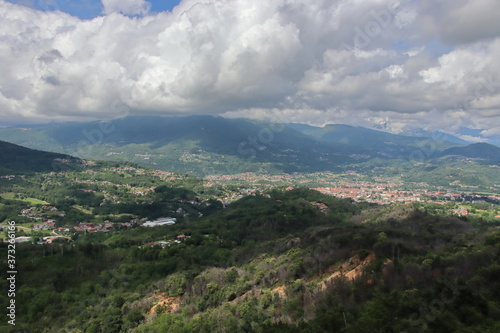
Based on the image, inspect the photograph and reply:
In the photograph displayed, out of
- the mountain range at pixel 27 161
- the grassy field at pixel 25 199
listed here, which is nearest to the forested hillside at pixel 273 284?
the grassy field at pixel 25 199

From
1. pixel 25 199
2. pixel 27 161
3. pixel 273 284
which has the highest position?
pixel 27 161

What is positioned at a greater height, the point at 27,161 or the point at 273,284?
the point at 27,161

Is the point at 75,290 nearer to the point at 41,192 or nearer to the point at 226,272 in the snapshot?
the point at 226,272

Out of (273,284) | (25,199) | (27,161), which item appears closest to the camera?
(273,284)

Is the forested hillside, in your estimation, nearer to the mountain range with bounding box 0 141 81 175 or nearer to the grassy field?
the grassy field

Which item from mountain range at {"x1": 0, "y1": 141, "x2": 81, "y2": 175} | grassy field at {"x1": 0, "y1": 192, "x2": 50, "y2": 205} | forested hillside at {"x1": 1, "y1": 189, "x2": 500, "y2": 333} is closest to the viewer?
forested hillside at {"x1": 1, "y1": 189, "x2": 500, "y2": 333}

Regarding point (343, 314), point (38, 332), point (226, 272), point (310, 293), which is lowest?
point (38, 332)

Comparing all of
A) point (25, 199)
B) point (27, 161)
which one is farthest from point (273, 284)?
point (27, 161)

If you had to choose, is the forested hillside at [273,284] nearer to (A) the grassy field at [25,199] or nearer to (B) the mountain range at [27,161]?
(A) the grassy field at [25,199]

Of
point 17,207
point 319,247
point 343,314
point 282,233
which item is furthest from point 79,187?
point 343,314

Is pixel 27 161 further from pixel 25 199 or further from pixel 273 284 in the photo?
pixel 273 284

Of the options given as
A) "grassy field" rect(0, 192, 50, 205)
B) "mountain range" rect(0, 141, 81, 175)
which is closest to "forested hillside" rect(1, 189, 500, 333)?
"grassy field" rect(0, 192, 50, 205)
